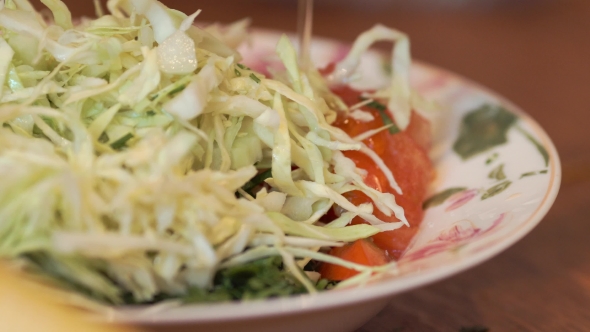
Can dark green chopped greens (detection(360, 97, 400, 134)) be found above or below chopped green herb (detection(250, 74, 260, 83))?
below

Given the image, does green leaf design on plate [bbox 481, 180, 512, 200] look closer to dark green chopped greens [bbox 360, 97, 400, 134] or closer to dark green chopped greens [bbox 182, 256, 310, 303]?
dark green chopped greens [bbox 360, 97, 400, 134]

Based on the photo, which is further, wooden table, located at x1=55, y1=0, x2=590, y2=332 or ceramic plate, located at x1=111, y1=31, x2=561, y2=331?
wooden table, located at x1=55, y1=0, x2=590, y2=332

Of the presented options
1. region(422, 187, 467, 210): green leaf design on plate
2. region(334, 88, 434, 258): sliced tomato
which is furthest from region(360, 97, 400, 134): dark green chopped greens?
region(422, 187, 467, 210): green leaf design on plate

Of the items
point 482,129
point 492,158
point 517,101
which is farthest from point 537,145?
point 517,101

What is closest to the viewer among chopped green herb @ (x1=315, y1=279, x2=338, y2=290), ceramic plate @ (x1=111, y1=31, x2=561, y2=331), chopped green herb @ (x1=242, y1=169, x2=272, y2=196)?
ceramic plate @ (x1=111, y1=31, x2=561, y2=331)

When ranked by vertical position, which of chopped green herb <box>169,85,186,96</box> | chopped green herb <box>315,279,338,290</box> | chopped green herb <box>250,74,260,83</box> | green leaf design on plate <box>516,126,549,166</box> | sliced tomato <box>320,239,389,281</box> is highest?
chopped green herb <box>250,74,260,83</box>

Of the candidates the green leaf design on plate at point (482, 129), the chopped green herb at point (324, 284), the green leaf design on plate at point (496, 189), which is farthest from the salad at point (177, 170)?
the green leaf design on plate at point (482, 129)

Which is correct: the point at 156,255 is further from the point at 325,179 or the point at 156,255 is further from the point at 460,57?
the point at 460,57
